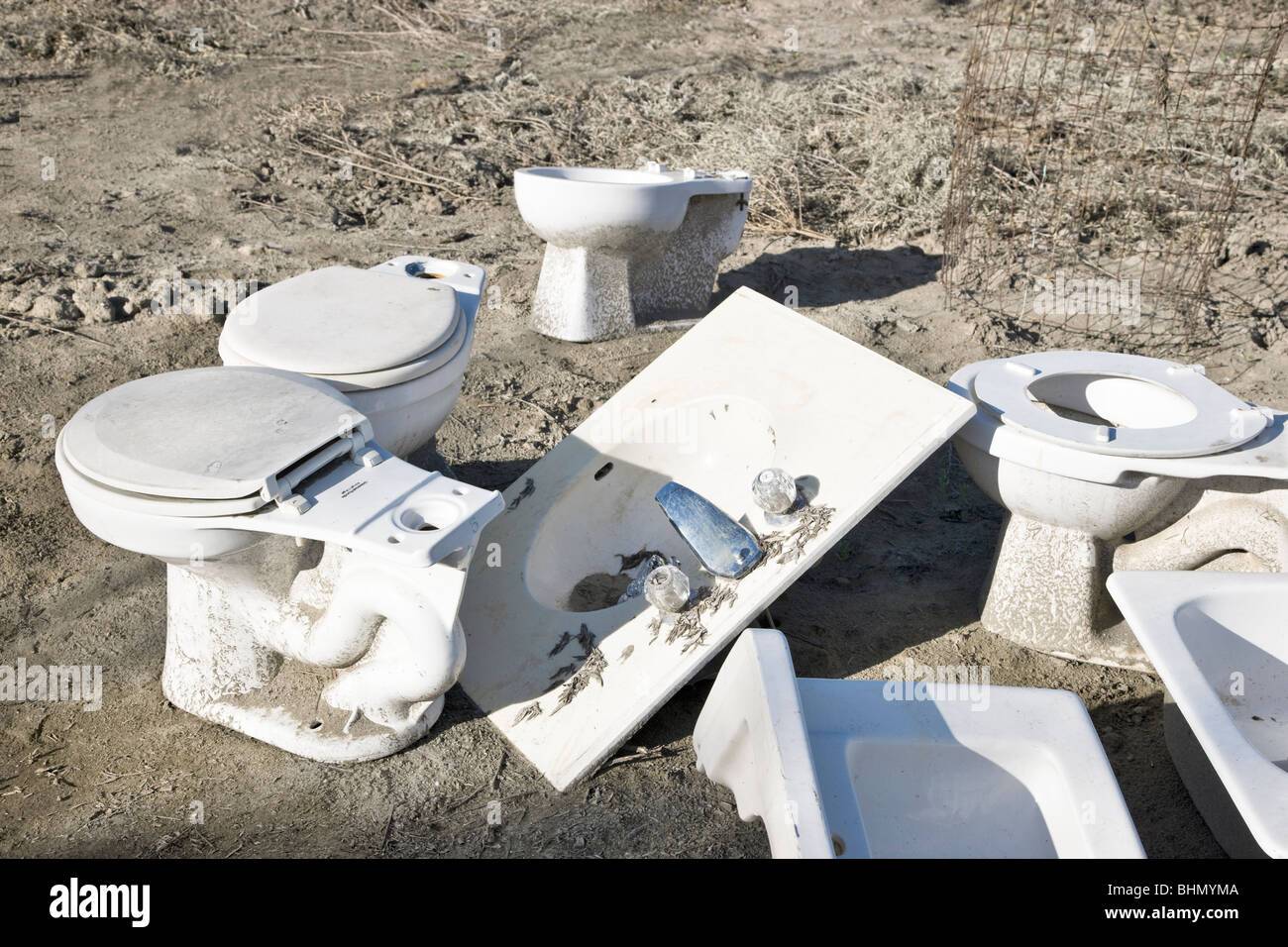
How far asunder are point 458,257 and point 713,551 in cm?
262

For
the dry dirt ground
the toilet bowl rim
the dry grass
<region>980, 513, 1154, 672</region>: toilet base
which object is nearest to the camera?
the dry dirt ground

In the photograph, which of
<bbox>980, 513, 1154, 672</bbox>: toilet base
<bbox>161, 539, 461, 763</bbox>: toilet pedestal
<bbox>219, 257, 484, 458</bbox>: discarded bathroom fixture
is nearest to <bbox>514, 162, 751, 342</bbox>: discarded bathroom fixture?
<bbox>219, 257, 484, 458</bbox>: discarded bathroom fixture

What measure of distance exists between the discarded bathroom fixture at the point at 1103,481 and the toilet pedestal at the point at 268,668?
1375 mm

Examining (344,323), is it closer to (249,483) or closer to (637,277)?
(249,483)

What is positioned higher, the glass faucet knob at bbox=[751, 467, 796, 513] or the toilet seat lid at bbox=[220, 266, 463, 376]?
the toilet seat lid at bbox=[220, 266, 463, 376]

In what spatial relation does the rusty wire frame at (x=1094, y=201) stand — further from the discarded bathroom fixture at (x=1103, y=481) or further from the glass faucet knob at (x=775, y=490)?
the glass faucet knob at (x=775, y=490)

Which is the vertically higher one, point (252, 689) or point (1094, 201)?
point (1094, 201)

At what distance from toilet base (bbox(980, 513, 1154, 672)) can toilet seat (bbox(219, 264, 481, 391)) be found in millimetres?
1408

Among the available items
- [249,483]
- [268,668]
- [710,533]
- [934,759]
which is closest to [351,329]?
[249,483]

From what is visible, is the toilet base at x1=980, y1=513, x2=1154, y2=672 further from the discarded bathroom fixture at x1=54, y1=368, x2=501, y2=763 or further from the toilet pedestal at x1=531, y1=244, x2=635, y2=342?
the toilet pedestal at x1=531, y1=244, x2=635, y2=342

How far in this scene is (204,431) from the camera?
1.95m

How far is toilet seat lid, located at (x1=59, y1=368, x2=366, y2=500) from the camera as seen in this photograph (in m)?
1.83

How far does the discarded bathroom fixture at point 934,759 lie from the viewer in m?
1.80
